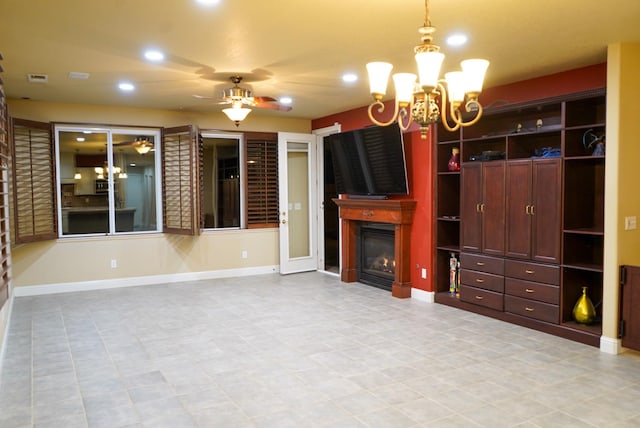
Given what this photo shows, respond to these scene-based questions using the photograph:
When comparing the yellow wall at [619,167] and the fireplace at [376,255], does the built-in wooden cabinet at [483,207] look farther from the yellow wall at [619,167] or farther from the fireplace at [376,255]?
the fireplace at [376,255]

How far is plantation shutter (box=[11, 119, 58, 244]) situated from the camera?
5.89m

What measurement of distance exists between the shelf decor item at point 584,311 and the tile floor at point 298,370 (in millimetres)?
292

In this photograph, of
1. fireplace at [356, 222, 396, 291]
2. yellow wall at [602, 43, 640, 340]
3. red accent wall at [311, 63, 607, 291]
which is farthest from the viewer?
fireplace at [356, 222, 396, 291]

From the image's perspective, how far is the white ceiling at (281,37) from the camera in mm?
3072

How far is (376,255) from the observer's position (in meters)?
6.93

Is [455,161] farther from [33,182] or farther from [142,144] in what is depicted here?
[33,182]

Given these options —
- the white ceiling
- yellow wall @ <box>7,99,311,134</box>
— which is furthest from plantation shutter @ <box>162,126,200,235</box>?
the white ceiling

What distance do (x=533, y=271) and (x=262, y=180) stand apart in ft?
15.0

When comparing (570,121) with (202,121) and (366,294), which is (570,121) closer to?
(366,294)

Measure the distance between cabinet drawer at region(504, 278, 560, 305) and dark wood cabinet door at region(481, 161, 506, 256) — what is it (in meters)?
0.34

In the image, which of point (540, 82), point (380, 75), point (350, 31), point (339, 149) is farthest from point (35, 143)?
point (540, 82)

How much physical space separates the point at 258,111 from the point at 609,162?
16.2 feet

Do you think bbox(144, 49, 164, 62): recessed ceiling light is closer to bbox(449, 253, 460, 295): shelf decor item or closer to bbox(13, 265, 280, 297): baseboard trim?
bbox(13, 265, 280, 297): baseboard trim

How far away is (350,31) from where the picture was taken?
11.6ft
